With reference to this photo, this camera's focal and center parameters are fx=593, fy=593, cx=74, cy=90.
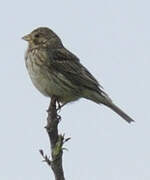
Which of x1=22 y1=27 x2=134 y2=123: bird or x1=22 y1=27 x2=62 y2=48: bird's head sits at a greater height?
x1=22 y1=27 x2=62 y2=48: bird's head

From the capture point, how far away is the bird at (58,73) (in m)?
9.44

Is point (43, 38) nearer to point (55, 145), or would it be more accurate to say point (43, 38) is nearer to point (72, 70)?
point (72, 70)

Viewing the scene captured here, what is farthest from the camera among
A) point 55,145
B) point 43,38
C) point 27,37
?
point 43,38

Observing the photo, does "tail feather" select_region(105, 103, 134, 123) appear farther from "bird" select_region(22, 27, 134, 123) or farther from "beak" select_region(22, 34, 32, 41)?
"beak" select_region(22, 34, 32, 41)

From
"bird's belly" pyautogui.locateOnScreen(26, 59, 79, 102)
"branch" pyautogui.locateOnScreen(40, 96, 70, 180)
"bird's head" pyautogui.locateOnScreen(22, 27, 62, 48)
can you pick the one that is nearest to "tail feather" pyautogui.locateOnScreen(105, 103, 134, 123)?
"bird's belly" pyautogui.locateOnScreen(26, 59, 79, 102)

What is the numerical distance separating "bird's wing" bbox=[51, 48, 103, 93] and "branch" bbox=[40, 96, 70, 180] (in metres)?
2.92

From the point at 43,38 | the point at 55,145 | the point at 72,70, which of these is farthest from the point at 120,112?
the point at 55,145

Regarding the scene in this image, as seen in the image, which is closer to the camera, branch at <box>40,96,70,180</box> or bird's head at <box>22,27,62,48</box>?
branch at <box>40,96,70,180</box>

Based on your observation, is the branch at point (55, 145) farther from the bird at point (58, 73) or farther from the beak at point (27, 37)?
the beak at point (27, 37)

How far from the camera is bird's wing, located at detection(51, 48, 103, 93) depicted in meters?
9.82

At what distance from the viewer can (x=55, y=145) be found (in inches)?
229

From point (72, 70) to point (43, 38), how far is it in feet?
2.68

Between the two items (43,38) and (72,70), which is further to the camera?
(43,38)

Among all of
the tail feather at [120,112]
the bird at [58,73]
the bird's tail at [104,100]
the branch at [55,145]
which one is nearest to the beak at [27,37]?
the bird at [58,73]
